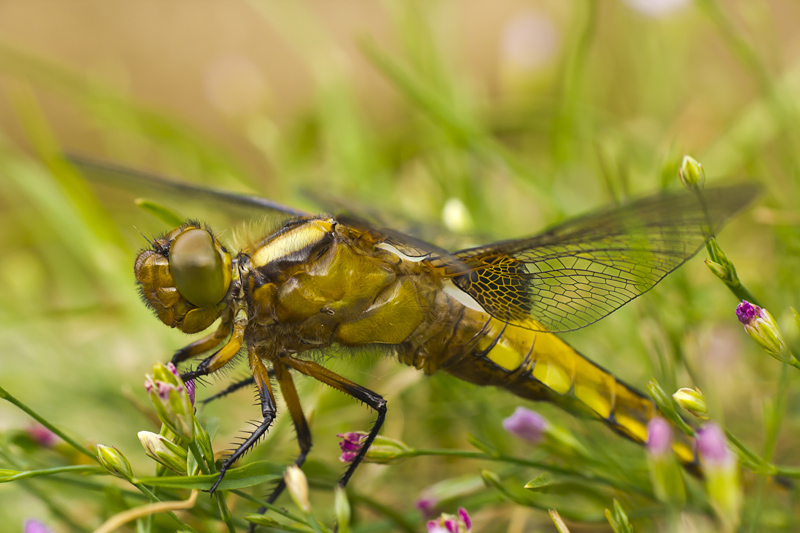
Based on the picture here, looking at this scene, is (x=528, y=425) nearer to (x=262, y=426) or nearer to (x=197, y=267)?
(x=262, y=426)

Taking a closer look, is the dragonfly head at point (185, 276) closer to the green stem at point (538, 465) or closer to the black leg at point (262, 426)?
the black leg at point (262, 426)

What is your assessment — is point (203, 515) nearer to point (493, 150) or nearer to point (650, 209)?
point (650, 209)

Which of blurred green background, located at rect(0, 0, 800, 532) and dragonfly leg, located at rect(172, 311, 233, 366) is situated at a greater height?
blurred green background, located at rect(0, 0, 800, 532)

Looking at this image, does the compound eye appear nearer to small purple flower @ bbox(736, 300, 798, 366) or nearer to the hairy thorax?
the hairy thorax

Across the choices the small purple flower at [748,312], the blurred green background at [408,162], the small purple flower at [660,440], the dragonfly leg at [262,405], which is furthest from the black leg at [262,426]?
the small purple flower at [748,312]

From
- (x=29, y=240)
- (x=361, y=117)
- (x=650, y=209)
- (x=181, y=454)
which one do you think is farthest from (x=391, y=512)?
(x=29, y=240)

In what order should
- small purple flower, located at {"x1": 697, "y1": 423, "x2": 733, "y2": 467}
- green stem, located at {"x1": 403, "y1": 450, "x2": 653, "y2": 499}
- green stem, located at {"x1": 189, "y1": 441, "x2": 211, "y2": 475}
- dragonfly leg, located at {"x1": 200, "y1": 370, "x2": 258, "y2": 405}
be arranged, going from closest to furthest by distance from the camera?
small purple flower, located at {"x1": 697, "y1": 423, "x2": 733, "y2": 467}
green stem, located at {"x1": 189, "y1": 441, "x2": 211, "y2": 475}
green stem, located at {"x1": 403, "y1": 450, "x2": 653, "y2": 499}
dragonfly leg, located at {"x1": 200, "y1": 370, "x2": 258, "y2": 405}

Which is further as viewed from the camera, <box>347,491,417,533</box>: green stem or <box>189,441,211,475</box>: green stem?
<box>347,491,417,533</box>: green stem

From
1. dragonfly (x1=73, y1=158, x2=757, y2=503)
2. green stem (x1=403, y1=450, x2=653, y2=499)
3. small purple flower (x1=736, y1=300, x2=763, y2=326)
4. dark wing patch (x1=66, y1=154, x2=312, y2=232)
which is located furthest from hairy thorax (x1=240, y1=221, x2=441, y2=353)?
small purple flower (x1=736, y1=300, x2=763, y2=326)
